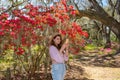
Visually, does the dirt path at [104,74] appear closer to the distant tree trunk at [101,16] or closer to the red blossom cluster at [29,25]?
the red blossom cluster at [29,25]

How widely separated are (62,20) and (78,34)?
960 mm

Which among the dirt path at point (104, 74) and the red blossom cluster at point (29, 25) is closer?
the red blossom cluster at point (29, 25)

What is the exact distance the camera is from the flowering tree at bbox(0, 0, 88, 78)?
383 inches

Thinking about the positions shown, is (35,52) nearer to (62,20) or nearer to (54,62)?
(62,20)

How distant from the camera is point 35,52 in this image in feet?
35.4

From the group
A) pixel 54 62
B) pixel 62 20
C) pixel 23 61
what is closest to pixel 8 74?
pixel 23 61

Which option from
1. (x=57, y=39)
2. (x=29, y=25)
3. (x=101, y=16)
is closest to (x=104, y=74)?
(x=29, y=25)

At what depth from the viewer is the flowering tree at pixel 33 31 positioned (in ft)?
31.9

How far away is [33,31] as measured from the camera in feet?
33.0

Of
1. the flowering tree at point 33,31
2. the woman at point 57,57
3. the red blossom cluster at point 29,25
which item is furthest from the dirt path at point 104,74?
the woman at point 57,57

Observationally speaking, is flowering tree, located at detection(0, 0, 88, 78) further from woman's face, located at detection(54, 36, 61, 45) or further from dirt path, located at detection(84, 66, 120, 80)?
woman's face, located at detection(54, 36, 61, 45)

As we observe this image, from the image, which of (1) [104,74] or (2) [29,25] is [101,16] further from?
(2) [29,25]

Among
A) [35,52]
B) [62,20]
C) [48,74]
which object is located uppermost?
[62,20]

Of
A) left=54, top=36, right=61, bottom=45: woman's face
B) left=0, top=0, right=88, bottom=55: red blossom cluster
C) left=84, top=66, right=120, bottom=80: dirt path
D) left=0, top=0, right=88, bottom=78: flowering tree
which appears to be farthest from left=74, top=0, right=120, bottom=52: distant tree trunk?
left=54, top=36, right=61, bottom=45: woman's face
